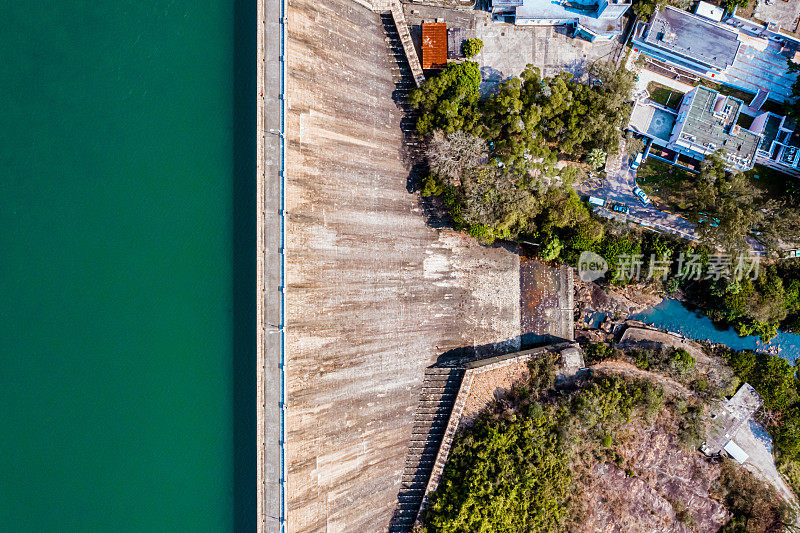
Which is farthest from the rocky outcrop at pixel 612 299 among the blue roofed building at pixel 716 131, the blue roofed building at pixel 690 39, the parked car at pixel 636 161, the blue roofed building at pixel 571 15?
the blue roofed building at pixel 571 15

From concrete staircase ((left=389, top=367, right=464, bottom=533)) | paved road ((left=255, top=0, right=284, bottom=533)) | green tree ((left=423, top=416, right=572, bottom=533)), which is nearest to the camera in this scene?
paved road ((left=255, top=0, right=284, bottom=533))

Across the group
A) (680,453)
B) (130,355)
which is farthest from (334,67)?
→ (680,453)

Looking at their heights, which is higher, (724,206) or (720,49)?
(720,49)

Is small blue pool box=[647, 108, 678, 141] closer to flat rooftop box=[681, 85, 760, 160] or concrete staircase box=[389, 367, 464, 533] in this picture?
flat rooftop box=[681, 85, 760, 160]

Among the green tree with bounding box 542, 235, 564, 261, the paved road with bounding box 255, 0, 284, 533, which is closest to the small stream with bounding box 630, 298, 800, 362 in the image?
the green tree with bounding box 542, 235, 564, 261

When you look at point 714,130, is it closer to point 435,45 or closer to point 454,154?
point 454,154

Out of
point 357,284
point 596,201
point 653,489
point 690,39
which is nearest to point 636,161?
point 596,201
